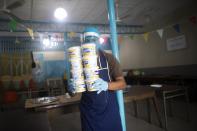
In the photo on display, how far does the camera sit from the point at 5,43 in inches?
292

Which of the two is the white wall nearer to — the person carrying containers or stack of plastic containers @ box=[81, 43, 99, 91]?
the person carrying containers

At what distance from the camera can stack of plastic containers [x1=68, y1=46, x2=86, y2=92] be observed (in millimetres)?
1104

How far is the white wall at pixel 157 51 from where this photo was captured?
5566 mm

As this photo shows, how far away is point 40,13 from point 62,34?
1.99 m

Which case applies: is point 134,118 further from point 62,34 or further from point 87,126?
point 62,34

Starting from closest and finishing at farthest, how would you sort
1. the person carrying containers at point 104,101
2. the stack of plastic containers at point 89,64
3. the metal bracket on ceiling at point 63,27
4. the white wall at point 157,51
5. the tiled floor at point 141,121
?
the stack of plastic containers at point 89,64, the person carrying containers at point 104,101, the tiled floor at point 141,121, the white wall at point 157,51, the metal bracket on ceiling at point 63,27

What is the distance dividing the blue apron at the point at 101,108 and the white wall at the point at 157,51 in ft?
16.6

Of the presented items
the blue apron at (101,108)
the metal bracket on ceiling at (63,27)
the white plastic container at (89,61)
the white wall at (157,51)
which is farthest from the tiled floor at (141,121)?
the metal bracket on ceiling at (63,27)

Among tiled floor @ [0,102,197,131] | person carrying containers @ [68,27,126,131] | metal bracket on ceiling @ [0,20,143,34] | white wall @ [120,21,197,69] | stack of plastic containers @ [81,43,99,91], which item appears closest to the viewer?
stack of plastic containers @ [81,43,99,91]

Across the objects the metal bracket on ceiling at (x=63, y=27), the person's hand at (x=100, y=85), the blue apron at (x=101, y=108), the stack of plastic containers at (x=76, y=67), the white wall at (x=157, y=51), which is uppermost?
the metal bracket on ceiling at (x=63, y=27)

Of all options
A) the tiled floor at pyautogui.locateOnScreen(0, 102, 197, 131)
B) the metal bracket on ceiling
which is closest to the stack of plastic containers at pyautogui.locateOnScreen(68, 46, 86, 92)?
the tiled floor at pyautogui.locateOnScreen(0, 102, 197, 131)

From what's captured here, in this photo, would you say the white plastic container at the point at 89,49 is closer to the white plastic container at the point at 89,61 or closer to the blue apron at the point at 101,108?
the white plastic container at the point at 89,61

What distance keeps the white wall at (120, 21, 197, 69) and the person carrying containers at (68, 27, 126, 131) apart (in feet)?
16.5

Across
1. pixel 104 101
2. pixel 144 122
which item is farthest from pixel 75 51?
pixel 144 122
